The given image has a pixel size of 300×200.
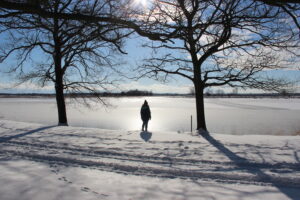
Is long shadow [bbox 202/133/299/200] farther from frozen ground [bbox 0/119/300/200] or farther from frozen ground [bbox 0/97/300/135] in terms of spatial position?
frozen ground [bbox 0/97/300/135]

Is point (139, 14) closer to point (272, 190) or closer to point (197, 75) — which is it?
point (272, 190)

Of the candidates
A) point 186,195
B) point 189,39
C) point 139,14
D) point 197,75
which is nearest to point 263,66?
point 197,75

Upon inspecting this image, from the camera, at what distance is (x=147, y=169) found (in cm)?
500

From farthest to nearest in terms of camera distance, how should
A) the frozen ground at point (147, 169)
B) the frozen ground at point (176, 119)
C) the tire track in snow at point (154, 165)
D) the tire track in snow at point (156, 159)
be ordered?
the frozen ground at point (176, 119) → the tire track in snow at point (156, 159) → the tire track in snow at point (154, 165) → the frozen ground at point (147, 169)

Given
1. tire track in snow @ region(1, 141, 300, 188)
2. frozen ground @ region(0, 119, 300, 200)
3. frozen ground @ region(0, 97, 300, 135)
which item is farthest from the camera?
frozen ground @ region(0, 97, 300, 135)

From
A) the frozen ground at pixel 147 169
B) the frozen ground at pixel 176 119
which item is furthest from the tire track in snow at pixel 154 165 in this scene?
the frozen ground at pixel 176 119

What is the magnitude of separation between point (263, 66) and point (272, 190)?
27.4ft

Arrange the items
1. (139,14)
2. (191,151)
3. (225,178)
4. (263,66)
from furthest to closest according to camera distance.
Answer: (263,66)
(191,151)
(139,14)
(225,178)

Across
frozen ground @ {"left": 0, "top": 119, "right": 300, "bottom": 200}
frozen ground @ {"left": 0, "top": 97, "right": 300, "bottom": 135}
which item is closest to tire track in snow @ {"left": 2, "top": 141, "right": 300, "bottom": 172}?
frozen ground @ {"left": 0, "top": 119, "right": 300, "bottom": 200}

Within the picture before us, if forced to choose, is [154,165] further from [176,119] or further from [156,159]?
[176,119]

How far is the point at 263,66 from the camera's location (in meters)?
11.0

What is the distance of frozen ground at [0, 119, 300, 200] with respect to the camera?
385 centimetres

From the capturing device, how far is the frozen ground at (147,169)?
152 inches

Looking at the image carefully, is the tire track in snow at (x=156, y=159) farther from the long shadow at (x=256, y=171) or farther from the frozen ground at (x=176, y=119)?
the frozen ground at (x=176, y=119)
